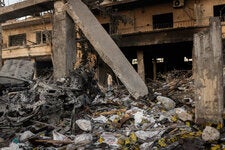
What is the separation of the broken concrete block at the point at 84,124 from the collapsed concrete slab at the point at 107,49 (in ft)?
5.70

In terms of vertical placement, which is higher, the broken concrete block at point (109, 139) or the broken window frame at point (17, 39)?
the broken window frame at point (17, 39)

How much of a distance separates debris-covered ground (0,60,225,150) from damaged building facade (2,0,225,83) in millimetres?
4960

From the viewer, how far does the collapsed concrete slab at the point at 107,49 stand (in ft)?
22.1

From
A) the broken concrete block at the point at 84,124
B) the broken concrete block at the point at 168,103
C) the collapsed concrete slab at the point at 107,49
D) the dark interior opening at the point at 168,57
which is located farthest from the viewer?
the dark interior opening at the point at 168,57

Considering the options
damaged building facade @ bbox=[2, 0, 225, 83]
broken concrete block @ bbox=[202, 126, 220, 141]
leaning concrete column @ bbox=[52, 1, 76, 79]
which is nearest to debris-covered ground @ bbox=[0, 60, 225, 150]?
broken concrete block @ bbox=[202, 126, 220, 141]

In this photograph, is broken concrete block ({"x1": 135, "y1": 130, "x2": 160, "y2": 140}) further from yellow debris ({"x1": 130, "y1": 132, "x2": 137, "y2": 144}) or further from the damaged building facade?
the damaged building facade

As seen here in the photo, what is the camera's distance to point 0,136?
5.11 meters

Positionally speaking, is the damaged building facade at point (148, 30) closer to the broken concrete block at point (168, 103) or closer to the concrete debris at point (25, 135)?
the broken concrete block at point (168, 103)

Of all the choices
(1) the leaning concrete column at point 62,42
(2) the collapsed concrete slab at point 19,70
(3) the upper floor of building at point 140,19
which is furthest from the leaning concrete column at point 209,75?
(3) the upper floor of building at point 140,19

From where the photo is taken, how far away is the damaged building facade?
41.0 ft

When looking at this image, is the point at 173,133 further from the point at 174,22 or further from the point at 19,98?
the point at 174,22

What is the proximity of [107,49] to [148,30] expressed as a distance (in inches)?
301

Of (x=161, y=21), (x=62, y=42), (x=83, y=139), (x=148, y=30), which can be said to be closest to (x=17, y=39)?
(x=148, y=30)

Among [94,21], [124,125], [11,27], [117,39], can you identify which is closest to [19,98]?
[124,125]
